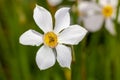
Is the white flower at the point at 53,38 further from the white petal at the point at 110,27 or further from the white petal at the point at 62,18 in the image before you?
the white petal at the point at 110,27

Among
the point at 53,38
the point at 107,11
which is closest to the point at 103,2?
the point at 107,11

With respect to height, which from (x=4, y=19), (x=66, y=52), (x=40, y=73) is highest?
Result: (x=66, y=52)

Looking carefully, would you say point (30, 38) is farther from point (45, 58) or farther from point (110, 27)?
point (110, 27)

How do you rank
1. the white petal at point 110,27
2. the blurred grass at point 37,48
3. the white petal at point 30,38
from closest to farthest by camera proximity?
the white petal at point 30,38 → the blurred grass at point 37,48 → the white petal at point 110,27

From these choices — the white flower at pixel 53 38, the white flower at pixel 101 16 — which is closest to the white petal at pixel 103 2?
the white flower at pixel 101 16

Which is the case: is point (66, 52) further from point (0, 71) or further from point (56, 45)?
point (0, 71)

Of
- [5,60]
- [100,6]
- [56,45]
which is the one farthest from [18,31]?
[56,45]
